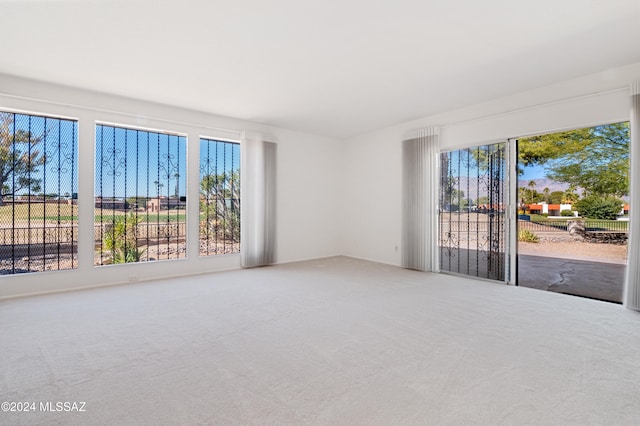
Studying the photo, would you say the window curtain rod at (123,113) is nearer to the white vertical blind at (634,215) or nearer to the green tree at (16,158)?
the green tree at (16,158)

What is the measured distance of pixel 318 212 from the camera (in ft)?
22.7

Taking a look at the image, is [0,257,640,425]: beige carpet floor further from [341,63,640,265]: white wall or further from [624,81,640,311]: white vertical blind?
[341,63,640,265]: white wall

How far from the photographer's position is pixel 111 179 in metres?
4.61

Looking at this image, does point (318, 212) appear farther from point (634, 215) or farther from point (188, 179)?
point (634, 215)

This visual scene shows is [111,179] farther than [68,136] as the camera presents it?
Yes

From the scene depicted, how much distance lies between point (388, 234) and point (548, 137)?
331cm

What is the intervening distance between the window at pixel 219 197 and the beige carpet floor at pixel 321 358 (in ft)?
6.20

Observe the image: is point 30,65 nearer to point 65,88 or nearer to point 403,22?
point 65,88

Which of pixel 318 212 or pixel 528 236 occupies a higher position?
pixel 318 212

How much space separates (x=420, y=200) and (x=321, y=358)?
3.95 metres

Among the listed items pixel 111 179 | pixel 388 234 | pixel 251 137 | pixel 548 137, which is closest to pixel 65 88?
pixel 111 179

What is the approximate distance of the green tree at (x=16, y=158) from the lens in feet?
12.7

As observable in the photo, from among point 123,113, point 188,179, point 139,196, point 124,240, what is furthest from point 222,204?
point 123,113

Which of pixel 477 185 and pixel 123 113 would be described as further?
pixel 477 185
